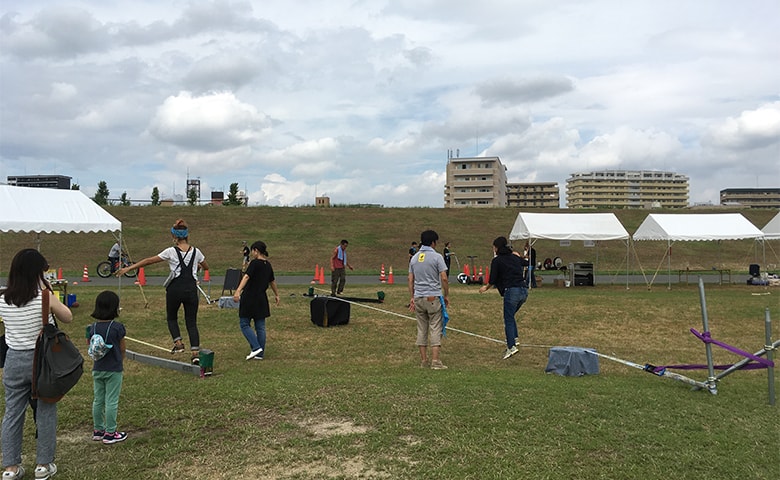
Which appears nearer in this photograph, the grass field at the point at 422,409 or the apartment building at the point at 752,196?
the grass field at the point at 422,409

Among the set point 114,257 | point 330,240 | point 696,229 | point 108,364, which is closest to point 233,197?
point 330,240

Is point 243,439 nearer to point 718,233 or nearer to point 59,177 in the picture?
point 718,233

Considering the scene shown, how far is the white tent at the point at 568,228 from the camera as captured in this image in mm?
20609

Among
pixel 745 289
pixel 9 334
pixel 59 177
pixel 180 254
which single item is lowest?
pixel 745 289

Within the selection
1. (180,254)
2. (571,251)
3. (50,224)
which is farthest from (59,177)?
(180,254)

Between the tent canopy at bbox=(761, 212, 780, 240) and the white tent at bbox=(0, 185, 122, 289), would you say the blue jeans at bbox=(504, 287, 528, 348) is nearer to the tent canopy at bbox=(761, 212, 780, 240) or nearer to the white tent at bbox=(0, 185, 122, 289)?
the white tent at bbox=(0, 185, 122, 289)

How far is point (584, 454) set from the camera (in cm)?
431

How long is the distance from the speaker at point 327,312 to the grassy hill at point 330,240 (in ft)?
64.0

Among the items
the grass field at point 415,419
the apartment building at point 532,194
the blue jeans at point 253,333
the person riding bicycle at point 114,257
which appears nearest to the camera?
the grass field at point 415,419

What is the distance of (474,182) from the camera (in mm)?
92562

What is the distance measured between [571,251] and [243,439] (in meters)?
39.4

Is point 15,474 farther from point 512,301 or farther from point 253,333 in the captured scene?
point 512,301

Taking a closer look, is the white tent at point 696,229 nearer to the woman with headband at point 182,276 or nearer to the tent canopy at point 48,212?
the woman with headband at point 182,276

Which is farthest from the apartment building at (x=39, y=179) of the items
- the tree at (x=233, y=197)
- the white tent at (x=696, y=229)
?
the white tent at (x=696, y=229)
